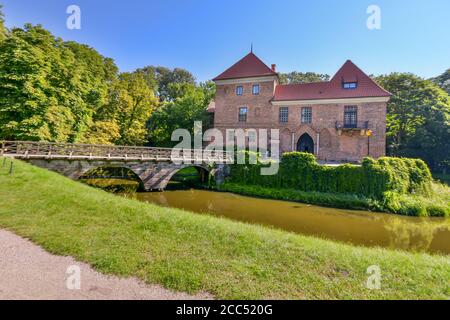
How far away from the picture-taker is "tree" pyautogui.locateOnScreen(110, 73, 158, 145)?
2719 cm

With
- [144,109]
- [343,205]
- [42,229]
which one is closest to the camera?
[42,229]

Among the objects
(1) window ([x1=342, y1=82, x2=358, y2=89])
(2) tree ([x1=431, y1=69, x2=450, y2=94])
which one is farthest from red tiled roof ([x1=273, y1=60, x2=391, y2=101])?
(2) tree ([x1=431, y1=69, x2=450, y2=94])

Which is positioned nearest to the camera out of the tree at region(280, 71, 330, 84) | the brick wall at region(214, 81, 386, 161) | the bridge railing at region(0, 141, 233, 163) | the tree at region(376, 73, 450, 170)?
the bridge railing at region(0, 141, 233, 163)

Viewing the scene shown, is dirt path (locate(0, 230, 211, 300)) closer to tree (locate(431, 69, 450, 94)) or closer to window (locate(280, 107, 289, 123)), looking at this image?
window (locate(280, 107, 289, 123))

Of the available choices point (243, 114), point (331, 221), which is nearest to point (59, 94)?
point (243, 114)

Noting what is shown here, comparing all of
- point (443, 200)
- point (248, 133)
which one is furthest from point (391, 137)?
point (248, 133)

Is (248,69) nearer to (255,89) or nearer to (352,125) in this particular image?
(255,89)

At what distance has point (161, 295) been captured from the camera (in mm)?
3641

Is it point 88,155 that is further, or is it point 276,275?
point 88,155

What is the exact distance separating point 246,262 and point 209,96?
3401 centimetres

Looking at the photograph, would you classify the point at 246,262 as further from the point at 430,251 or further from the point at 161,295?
the point at 430,251

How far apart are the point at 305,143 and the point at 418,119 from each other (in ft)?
45.3
